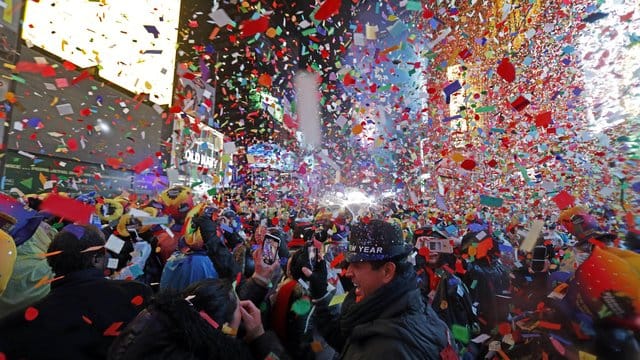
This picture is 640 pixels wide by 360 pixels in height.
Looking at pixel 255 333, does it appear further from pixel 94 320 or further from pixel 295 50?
pixel 295 50

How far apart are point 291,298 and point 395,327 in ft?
3.78

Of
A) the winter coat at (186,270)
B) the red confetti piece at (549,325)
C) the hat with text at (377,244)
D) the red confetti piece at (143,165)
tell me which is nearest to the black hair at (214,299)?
the hat with text at (377,244)

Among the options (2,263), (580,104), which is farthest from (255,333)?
(580,104)

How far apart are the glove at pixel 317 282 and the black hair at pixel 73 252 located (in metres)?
1.60

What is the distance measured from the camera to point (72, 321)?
6.19 ft

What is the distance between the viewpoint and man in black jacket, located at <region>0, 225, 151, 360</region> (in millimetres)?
1796

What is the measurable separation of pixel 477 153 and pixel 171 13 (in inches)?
659

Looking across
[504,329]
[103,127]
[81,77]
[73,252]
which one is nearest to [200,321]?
[73,252]

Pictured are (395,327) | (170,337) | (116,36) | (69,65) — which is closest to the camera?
(170,337)

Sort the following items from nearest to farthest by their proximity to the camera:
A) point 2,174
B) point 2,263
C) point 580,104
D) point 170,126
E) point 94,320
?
point 94,320, point 2,263, point 2,174, point 580,104, point 170,126

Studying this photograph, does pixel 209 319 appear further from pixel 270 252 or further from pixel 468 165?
pixel 468 165

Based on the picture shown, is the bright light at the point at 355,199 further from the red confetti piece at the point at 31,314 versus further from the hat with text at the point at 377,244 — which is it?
the red confetti piece at the point at 31,314

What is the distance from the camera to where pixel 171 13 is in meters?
16.3

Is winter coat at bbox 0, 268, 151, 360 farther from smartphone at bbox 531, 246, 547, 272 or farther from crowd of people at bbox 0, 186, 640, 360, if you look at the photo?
smartphone at bbox 531, 246, 547, 272
